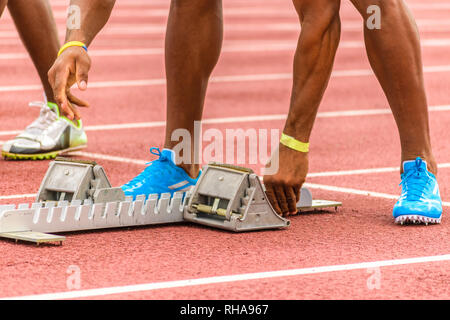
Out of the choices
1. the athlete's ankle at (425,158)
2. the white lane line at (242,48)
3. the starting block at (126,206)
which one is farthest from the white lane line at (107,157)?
the white lane line at (242,48)

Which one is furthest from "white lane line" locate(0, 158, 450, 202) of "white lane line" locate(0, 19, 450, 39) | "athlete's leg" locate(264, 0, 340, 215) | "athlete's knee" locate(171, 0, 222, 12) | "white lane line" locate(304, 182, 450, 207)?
"white lane line" locate(0, 19, 450, 39)

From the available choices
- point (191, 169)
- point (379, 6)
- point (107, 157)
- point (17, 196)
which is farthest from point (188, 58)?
point (107, 157)

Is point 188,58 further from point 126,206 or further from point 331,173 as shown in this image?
point 331,173

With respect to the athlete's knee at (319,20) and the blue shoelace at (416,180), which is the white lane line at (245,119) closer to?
the athlete's knee at (319,20)

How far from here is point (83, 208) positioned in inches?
163

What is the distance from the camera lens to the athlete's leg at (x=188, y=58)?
4.71 m

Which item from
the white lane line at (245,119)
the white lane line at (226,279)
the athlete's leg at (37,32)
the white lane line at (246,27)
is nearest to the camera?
the white lane line at (226,279)

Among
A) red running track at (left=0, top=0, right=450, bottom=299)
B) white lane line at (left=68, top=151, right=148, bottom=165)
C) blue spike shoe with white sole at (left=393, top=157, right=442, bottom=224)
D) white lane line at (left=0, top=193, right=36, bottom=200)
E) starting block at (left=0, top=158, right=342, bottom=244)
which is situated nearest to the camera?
A: red running track at (left=0, top=0, right=450, bottom=299)

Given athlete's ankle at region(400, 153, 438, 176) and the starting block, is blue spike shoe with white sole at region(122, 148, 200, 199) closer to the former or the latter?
the starting block

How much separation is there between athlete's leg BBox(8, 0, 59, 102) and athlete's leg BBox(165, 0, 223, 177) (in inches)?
56.0

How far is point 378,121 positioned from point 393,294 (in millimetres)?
4263

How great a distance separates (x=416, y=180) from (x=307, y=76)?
0.65m

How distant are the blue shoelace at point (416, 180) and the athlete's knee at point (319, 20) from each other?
0.67m

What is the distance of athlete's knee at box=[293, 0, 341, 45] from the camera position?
14.5 ft
